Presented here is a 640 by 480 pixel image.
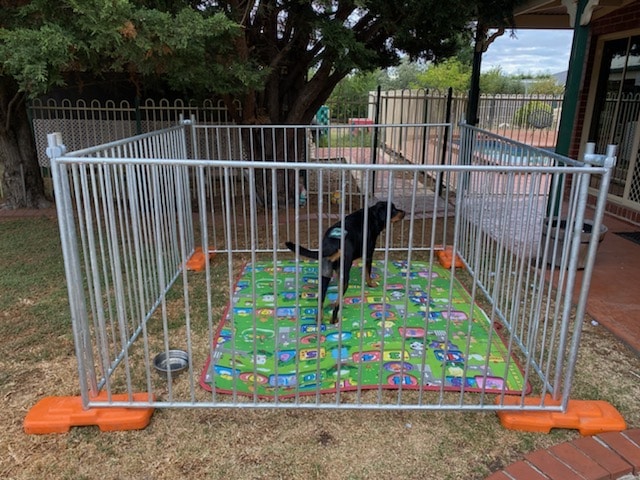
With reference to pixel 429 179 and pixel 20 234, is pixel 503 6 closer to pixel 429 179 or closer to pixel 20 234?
pixel 429 179

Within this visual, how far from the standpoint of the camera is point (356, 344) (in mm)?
3504

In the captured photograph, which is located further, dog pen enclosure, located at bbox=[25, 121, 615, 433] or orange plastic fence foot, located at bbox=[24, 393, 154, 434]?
orange plastic fence foot, located at bbox=[24, 393, 154, 434]

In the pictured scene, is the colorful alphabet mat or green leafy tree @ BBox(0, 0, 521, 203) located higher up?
green leafy tree @ BBox(0, 0, 521, 203)

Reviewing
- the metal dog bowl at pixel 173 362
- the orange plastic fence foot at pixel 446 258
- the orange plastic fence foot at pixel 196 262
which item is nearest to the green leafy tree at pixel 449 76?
the orange plastic fence foot at pixel 446 258

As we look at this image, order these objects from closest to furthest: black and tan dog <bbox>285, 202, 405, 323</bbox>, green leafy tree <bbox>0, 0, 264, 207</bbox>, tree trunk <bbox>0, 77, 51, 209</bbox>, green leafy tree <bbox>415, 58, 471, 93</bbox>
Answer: green leafy tree <bbox>0, 0, 264, 207</bbox>, black and tan dog <bbox>285, 202, 405, 323</bbox>, tree trunk <bbox>0, 77, 51, 209</bbox>, green leafy tree <bbox>415, 58, 471, 93</bbox>

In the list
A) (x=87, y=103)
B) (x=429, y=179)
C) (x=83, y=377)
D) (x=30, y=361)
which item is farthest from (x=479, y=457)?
→ (x=87, y=103)

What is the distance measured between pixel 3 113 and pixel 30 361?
197 inches

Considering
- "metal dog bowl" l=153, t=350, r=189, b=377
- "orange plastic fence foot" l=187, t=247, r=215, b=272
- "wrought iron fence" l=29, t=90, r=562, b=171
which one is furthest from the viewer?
"wrought iron fence" l=29, t=90, r=562, b=171

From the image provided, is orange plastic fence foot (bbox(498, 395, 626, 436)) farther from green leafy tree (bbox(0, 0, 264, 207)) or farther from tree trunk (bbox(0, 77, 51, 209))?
tree trunk (bbox(0, 77, 51, 209))

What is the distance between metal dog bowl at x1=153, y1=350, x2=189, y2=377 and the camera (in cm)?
310

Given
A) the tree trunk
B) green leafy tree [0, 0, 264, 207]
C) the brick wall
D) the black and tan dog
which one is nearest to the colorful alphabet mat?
the black and tan dog

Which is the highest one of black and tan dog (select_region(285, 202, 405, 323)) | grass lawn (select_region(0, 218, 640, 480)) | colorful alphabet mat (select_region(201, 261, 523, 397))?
black and tan dog (select_region(285, 202, 405, 323))

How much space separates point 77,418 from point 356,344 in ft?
5.96

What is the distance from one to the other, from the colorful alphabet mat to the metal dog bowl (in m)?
0.16
